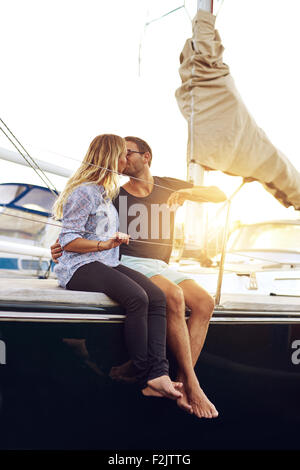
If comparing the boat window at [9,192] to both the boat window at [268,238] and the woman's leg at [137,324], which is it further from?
the woman's leg at [137,324]

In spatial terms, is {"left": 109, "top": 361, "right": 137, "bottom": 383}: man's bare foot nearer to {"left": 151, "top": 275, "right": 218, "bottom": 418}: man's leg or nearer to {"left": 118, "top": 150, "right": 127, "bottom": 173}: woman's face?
{"left": 151, "top": 275, "right": 218, "bottom": 418}: man's leg

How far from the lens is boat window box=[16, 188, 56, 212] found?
23.0 feet

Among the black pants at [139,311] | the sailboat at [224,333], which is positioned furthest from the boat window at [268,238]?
the black pants at [139,311]

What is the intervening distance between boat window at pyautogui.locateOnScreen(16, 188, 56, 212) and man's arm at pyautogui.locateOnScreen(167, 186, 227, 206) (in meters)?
5.03

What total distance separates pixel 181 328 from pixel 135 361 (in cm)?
30

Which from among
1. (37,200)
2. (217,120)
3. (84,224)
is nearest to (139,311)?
(84,224)

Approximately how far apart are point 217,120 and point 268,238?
148 centimetres

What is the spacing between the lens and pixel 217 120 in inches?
120

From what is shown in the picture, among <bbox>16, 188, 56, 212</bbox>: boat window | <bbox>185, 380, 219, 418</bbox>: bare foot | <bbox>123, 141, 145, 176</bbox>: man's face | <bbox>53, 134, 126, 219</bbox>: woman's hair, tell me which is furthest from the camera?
<bbox>16, 188, 56, 212</bbox>: boat window

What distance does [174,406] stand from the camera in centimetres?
183

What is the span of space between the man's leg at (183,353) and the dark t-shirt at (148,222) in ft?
1.22

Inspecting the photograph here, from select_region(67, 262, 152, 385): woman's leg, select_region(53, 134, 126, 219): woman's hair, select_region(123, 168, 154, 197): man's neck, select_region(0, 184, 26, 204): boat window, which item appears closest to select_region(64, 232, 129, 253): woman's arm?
select_region(67, 262, 152, 385): woman's leg

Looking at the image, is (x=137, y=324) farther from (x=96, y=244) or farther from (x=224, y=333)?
(x=224, y=333)

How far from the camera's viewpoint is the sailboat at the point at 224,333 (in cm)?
163
